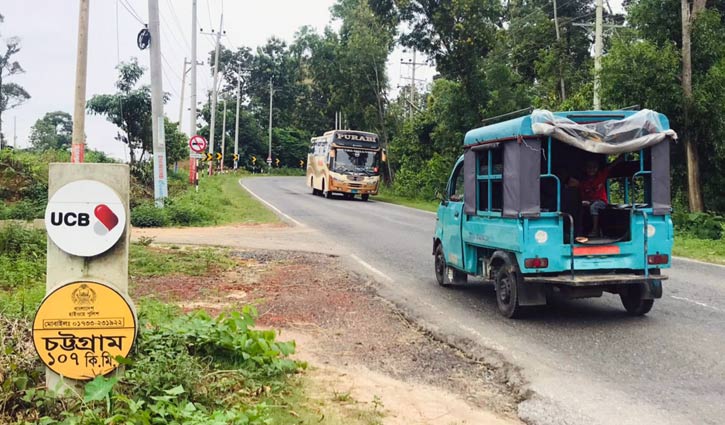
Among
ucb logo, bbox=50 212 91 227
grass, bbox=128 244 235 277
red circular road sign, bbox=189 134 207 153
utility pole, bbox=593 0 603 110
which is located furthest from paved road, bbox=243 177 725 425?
red circular road sign, bbox=189 134 207 153

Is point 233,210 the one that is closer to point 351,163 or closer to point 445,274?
point 351,163

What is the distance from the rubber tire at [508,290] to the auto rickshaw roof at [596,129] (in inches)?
62.6

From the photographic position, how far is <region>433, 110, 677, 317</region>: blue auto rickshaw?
25.6 ft

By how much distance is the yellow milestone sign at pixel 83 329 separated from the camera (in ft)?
15.2

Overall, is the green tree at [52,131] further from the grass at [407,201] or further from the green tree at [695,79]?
the green tree at [695,79]

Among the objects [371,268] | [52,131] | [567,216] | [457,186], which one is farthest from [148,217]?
[52,131]

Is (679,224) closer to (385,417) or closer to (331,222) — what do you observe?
(331,222)

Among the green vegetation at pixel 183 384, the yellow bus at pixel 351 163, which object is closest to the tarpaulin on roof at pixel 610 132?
the green vegetation at pixel 183 384

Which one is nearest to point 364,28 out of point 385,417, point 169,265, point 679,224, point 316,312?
point 679,224

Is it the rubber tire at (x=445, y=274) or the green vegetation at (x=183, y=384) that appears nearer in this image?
the green vegetation at (x=183, y=384)

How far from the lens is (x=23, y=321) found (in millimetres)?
5535

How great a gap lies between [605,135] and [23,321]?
639 cm

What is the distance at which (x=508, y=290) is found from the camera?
8320 millimetres

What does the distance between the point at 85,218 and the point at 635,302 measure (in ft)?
21.3
